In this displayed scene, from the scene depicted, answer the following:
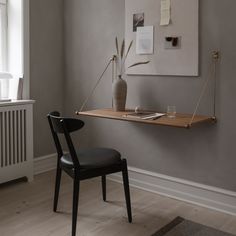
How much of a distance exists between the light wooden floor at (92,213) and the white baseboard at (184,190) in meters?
0.06

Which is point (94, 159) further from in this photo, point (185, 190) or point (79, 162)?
point (185, 190)

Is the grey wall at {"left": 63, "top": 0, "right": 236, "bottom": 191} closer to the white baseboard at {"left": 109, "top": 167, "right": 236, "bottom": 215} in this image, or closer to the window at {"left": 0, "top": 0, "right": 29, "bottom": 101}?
the white baseboard at {"left": 109, "top": 167, "right": 236, "bottom": 215}

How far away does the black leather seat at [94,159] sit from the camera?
240cm

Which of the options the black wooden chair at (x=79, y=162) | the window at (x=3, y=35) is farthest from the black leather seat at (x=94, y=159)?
the window at (x=3, y=35)

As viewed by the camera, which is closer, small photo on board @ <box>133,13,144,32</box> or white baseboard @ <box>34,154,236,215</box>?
white baseboard @ <box>34,154,236,215</box>

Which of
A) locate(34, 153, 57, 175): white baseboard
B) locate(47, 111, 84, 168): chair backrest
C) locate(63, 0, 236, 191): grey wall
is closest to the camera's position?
locate(47, 111, 84, 168): chair backrest

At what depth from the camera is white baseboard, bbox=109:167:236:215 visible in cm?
278

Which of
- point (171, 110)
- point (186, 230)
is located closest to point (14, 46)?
point (171, 110)

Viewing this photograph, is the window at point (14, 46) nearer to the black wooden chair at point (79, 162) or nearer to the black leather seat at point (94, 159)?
the black wooden chair at point (79, 162)

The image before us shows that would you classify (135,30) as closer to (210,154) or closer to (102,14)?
(102,14)

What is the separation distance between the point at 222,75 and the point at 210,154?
2.03 feet

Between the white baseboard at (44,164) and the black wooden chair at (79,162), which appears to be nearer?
the black wooden chair at (79,162)

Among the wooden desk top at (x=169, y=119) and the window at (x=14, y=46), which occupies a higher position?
the window at (x=14, y=46)

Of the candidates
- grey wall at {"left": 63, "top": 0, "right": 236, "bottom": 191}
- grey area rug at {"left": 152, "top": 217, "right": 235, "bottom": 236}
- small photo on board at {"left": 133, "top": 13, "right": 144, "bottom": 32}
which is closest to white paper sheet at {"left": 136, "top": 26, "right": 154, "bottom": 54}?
small photo on board at {"left": 133, "top": 13, "right": 144, "bottom": 32}
